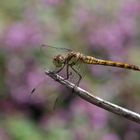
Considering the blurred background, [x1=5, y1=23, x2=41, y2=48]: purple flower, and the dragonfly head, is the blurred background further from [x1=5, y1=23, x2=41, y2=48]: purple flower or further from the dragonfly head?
the dragonfly head

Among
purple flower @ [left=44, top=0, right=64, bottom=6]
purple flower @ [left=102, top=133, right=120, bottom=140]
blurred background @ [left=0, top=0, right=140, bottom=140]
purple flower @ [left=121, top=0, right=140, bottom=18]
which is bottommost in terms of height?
purple flower @ [left=102, top=133, right=120, bottom=140]

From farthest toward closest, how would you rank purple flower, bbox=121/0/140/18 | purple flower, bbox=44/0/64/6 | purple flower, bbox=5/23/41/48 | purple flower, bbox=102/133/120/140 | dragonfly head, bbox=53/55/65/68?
purple flower, bbox=121/0/140/18
purple flower, bbox=44/0/64/6
purple flower, bbox=5/23/41/48
purple flower, bbox=102/133/120/140
dragonfly head, bbox=53/55/65/68

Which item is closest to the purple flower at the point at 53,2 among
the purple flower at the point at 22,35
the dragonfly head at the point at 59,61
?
the purple flower at the point at 22,35

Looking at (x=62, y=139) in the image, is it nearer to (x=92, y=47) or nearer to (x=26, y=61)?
(x=26, y=61)

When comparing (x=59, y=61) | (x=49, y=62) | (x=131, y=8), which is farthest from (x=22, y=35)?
(x=59, y=61)

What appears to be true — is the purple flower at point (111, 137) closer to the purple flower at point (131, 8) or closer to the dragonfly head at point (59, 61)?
the purple flower at point (131, 8)

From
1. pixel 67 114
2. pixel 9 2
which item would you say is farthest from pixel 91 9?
pixel 67 114

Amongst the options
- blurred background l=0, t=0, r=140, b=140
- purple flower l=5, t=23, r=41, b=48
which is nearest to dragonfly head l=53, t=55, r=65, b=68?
blurred background l=0, t=0, r=140, b=140

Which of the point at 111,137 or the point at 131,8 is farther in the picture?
the point at 131,8

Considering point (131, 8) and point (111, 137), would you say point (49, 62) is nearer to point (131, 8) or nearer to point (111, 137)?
point (111, 137)
